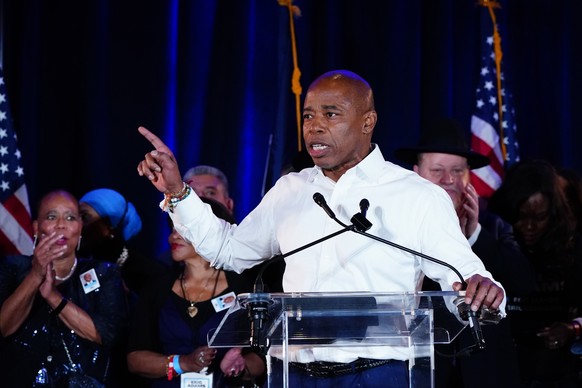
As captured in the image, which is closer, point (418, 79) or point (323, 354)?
point (323, 354)

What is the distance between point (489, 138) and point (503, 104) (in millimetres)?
276

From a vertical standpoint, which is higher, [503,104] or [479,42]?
[479,42]

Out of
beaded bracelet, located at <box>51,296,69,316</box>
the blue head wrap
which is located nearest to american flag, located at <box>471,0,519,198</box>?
the blue head wrap

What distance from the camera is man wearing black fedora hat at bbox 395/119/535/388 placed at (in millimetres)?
4020

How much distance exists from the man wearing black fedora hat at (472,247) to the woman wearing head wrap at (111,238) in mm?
1599

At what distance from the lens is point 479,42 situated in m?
6.24

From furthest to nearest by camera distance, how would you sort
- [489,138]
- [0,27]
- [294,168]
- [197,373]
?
[489,138], [0,27], [294,168], [197,373]

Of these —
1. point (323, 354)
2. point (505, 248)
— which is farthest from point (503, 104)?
point (323, 354)

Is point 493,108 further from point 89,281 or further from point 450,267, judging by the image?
point 450,267

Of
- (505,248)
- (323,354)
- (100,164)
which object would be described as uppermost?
(100,164)

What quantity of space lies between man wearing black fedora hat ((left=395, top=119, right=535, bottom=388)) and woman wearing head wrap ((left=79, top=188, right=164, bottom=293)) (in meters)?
1.60

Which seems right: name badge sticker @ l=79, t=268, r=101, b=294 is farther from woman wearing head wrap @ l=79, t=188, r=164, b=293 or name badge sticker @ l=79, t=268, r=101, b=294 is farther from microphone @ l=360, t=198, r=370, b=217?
microphone @ l=360, t=198, r=370, b=217

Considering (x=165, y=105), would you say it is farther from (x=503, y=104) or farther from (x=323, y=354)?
(x=323, y=354)

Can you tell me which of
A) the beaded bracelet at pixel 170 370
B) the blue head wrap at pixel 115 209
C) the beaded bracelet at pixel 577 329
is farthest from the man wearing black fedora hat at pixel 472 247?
the blue head wrap at pixel 115 209
